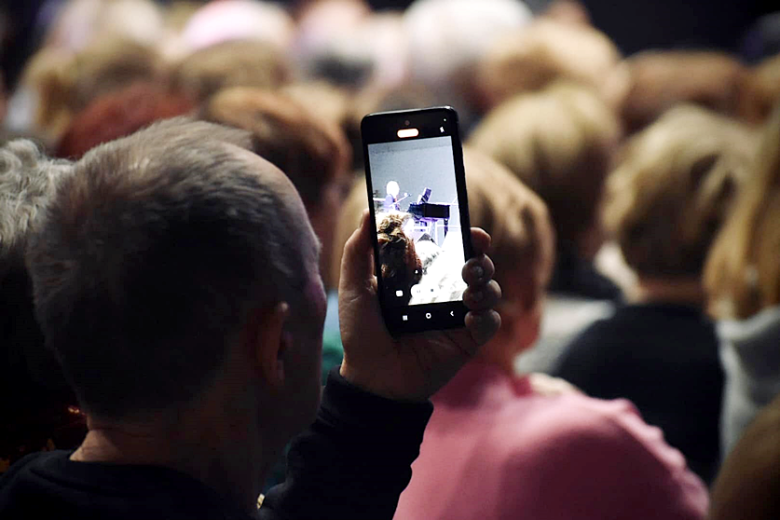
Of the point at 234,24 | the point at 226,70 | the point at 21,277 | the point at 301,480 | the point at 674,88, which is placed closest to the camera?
the point at 301,480

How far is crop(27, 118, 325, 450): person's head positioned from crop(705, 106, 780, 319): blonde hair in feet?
5.21

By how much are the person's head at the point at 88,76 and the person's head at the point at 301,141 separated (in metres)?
1.80

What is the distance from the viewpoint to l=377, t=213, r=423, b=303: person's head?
117cm

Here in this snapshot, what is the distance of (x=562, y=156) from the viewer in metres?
2.52

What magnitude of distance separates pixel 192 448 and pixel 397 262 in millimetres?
324

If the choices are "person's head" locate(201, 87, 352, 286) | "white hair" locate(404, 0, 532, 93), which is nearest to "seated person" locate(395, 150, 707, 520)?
"person's head" locate(201, 87, 352, 286)

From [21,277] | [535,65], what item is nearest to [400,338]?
[21,277]

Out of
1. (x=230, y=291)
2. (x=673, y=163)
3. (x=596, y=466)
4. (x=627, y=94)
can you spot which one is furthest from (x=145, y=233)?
(x=627, y=94)

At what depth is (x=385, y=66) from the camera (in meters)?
5.08

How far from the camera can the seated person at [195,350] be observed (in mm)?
1003

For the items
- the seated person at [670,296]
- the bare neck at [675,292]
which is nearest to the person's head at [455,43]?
the seated person at [670,296]

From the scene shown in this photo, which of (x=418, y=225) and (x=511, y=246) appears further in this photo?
(x=511, y=246)

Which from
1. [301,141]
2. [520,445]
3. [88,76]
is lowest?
[520,445]

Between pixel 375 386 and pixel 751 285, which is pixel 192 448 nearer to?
pixel 375 386
